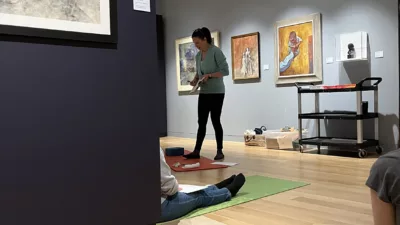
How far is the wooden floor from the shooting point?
7.22 ft

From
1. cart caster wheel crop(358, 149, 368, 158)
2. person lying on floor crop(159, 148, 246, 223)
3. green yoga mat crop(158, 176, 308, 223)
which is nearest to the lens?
person lying on floor crop(159, 148, 246, 223)

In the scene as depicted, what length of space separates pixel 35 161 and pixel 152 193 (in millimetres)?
579

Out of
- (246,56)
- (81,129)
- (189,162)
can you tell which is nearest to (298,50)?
(246,56)

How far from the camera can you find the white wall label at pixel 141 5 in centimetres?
185

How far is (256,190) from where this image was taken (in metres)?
2.90

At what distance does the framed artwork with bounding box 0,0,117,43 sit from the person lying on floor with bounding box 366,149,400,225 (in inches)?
46.2

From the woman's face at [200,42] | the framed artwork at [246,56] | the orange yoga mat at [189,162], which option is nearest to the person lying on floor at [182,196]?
the orange yoga mat at [189,162]

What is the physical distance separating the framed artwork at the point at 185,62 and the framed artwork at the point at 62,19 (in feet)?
17.6

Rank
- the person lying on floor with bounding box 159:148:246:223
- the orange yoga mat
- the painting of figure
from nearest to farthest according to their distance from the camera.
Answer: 1. the person lying on floor with bounding box 159:148:246:223
2. the orange yoga mat
3. the painting of figure

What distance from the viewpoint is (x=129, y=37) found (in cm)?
184

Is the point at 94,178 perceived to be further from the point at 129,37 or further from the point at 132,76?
the point at 129,37

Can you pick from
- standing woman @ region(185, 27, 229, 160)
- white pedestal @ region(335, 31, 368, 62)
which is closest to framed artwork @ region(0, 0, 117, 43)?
standing woman @ region(185, 27, 229, 160)

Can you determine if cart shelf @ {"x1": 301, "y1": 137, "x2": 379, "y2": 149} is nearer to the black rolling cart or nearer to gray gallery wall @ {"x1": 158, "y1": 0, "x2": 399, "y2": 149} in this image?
the black rolling cart

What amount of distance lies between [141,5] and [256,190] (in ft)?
5.24
